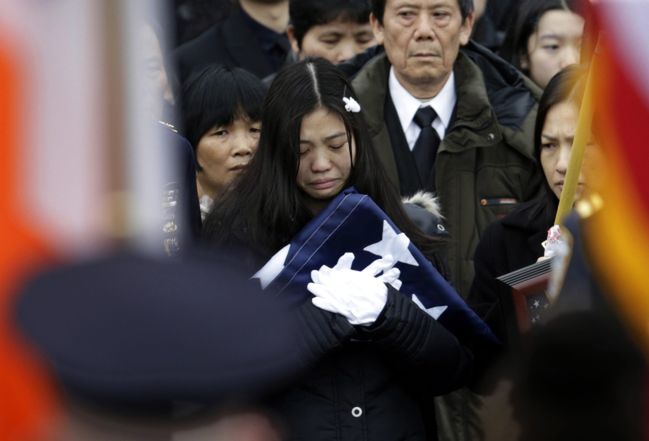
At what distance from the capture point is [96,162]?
5.75ft

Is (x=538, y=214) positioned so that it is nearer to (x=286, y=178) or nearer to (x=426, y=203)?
(x=426, y=203)

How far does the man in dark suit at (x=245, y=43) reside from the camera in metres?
6.31

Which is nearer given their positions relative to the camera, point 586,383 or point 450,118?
point 586,383

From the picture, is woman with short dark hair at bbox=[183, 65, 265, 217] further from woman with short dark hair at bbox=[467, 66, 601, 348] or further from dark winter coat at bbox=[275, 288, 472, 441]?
dark winter coat at bbox=[275, 288, 472, 441]

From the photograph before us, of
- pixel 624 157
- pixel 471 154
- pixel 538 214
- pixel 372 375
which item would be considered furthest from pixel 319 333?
pixel 471 154

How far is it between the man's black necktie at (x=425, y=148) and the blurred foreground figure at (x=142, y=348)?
142 inches

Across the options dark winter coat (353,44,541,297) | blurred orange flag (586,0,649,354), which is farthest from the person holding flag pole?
blurred orange flag (586,0,649,354)

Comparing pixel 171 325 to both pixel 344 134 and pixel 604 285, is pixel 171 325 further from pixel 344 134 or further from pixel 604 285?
pixel 344 134

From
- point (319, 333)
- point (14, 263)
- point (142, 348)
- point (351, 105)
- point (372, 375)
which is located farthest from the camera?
point (351, 105)

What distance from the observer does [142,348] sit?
1.62m

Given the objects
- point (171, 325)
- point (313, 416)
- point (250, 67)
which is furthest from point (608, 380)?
point (250, 67)

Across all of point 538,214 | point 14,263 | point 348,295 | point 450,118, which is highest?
point 450,118

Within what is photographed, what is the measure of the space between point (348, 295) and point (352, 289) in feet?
0.08

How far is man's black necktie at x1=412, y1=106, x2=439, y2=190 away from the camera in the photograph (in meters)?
5.28
